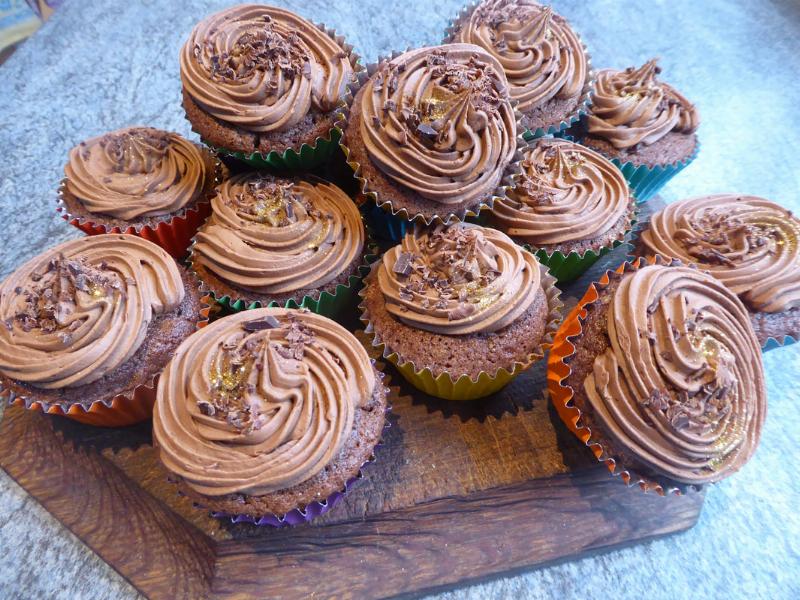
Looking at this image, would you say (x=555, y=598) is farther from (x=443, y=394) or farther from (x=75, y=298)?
(x=75, y=298)

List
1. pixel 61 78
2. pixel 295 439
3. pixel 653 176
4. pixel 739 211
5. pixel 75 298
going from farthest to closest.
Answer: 1. pixel 61 78
2. pixel 653 176
3. pixel 739 211
4. pixel 75 298
5. pixel 295 439

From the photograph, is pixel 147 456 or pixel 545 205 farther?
pixel 545 205

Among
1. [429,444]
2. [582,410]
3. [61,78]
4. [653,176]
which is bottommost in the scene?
[61,78]

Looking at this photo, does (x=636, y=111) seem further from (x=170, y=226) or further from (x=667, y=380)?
(x=170, y=226)

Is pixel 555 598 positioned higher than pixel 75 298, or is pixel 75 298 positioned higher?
pixel 75 298

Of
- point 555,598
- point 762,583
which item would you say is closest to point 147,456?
point 555,598

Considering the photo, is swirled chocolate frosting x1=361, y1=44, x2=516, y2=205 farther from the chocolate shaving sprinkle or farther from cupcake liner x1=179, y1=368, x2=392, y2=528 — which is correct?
cupcake liner x1=179, y1=368, x2=392, y2=528

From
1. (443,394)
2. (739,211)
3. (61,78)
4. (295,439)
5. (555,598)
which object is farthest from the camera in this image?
(61,78)

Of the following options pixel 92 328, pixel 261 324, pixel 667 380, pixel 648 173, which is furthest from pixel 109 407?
pixel 648 173
